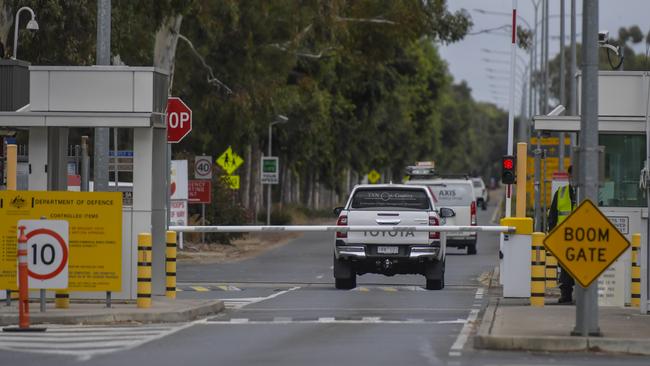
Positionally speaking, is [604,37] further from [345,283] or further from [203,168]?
[203,168]

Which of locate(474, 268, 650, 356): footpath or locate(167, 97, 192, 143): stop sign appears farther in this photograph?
locate(167, 97, 192, 143): stop sign

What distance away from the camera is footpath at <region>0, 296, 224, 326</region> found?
758 inches

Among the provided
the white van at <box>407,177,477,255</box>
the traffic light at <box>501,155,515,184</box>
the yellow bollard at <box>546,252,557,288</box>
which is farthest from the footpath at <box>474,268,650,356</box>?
the white van at <box>407,177,477,255</box>

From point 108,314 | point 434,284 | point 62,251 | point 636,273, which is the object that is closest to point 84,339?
point 62,251

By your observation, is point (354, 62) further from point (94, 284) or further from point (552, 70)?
point (552, 70)

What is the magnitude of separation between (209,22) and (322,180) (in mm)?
39514

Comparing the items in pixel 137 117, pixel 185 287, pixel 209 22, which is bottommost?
pixel 185 287

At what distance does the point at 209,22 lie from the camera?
136 ft

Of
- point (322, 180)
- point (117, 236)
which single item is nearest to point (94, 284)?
point (117, 236)

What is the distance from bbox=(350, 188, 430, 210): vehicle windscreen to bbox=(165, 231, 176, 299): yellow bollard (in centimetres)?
587

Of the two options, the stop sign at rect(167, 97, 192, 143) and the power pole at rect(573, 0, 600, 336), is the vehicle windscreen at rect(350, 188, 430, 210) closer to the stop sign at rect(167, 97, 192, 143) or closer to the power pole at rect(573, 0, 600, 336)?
the stop sign at rect(167, 97, 192, 143)

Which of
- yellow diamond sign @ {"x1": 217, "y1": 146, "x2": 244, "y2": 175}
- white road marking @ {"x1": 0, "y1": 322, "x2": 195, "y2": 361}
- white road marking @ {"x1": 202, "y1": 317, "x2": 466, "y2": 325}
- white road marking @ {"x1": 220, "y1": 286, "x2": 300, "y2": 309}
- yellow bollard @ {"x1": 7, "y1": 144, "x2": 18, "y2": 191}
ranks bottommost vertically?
white road marking @ {"x1": 220, "y1": 286, "x2": 300, "y2": 309}

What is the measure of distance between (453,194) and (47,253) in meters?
25.9

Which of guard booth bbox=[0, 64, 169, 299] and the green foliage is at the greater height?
the green foliage
